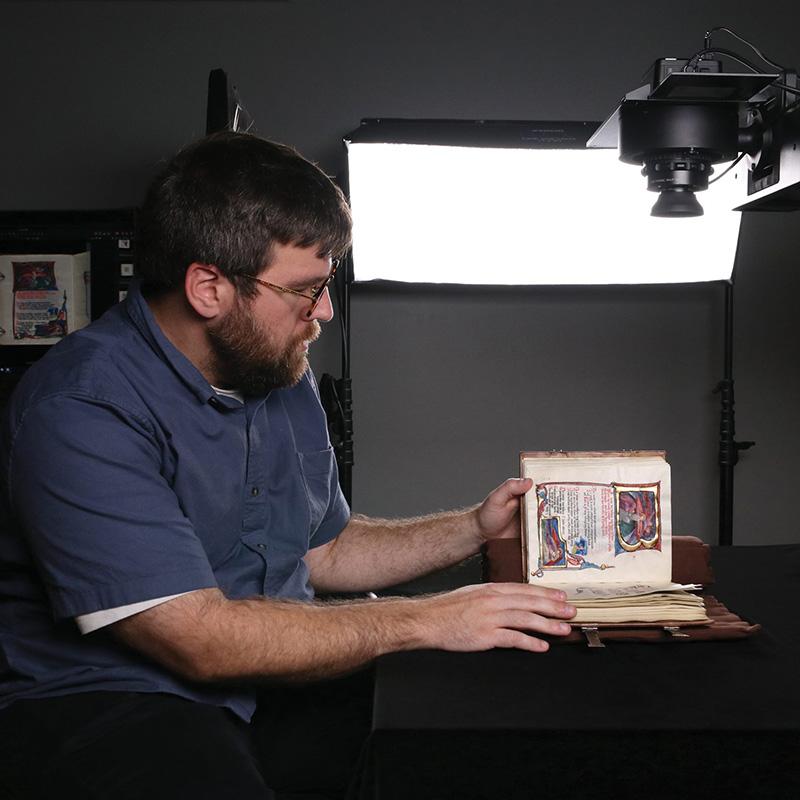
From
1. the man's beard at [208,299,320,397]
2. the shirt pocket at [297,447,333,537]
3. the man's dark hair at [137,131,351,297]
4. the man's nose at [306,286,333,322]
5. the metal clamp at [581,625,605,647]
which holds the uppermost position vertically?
the man's dark hair at [137,131,351,297]

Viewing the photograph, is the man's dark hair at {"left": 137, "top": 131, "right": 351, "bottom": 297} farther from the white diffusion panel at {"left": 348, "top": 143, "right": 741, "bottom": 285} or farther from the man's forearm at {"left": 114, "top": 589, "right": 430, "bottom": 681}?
the white diffusion panel at {"left": 348, "top": 143, "right": 741, "bottom": 285}

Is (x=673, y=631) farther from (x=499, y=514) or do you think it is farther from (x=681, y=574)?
(x=499, y=514)

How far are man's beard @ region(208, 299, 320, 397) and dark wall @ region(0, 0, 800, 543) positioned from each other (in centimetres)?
183

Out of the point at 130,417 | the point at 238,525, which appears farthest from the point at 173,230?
the point at 238,525

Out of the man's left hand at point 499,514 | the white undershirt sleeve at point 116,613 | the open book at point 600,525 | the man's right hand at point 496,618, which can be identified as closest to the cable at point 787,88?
the open book at point 600,525

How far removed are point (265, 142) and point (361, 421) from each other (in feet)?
6.54

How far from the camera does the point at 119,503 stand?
1.13 m

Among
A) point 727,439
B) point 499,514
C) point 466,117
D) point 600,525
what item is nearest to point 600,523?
point 600,525

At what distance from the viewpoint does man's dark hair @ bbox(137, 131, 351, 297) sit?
134cm

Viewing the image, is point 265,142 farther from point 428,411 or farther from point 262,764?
point 428,411

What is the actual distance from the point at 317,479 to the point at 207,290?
0.42 m

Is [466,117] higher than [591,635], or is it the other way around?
[466,117]

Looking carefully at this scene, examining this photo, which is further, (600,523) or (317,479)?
(317,479)

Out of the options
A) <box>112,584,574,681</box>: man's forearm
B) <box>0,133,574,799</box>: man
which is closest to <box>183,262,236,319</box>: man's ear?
<box>0,133,574,799</box>: man
